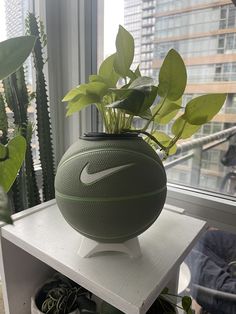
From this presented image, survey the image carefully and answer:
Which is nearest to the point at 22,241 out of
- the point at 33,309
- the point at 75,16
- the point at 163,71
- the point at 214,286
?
the point at 33,309

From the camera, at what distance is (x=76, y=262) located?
0.52m

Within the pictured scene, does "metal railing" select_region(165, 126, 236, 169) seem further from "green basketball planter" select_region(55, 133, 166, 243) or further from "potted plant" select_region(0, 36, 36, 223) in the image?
"potted plant" select_region(0, 36, 36, 223)

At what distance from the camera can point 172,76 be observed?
490mm

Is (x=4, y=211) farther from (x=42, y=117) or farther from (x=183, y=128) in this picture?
(x=42, y=117)

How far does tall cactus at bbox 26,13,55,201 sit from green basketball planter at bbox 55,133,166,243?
368mm

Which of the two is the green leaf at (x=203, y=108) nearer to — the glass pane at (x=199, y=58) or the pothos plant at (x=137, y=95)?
the pothos plant at (x=137, y=95)

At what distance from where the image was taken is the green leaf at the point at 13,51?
33cm

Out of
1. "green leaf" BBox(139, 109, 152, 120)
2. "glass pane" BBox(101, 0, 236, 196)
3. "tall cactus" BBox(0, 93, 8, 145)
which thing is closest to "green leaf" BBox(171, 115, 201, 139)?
"green leaf" BBox(139, 109, 152, 120)

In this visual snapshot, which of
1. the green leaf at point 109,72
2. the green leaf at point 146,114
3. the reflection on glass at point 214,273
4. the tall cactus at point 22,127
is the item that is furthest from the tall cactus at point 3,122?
the reflection on glass at point 214,273

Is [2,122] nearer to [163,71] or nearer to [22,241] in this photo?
[22,241]

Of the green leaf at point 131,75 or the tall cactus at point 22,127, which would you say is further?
the tall cactus at point 22,127

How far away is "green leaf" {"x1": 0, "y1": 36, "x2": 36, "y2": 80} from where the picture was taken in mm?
328

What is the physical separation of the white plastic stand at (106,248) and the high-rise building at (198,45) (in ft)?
1.47

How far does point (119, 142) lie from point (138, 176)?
8cm
